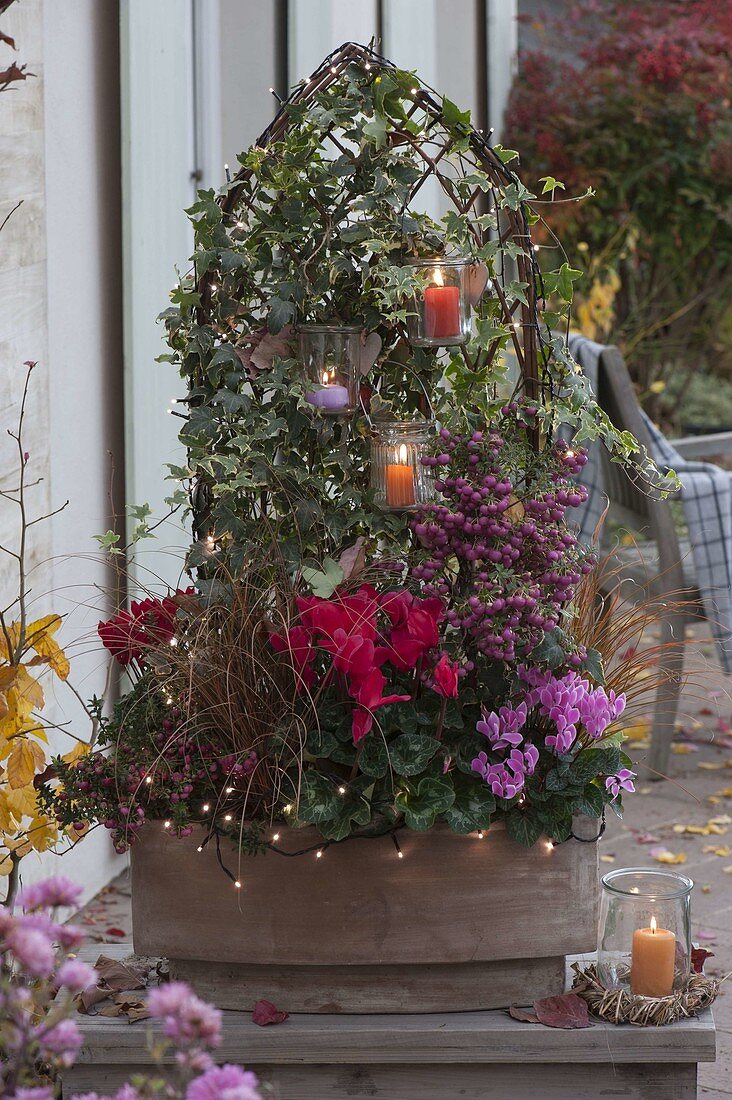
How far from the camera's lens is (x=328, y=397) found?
1658 mm

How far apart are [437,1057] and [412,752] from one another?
339mm

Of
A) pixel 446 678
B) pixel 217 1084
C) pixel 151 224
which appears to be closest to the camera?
pixel 217 1084

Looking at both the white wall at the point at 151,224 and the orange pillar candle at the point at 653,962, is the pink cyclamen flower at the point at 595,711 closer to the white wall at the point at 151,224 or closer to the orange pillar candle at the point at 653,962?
the orange pillar candle at the point at 653,962

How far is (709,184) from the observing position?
657 centimetres

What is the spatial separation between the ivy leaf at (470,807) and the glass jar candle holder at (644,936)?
198 mm

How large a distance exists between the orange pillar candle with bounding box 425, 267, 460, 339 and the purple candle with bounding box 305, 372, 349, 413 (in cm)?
13

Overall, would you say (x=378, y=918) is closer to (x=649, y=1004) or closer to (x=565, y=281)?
(x=649, y=1004)

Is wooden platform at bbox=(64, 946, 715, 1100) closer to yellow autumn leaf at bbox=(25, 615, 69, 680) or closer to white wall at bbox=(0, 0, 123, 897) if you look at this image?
yellow autumn leaf at bbox=(25, 615, 69, 680)

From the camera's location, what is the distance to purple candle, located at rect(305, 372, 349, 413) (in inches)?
65.2

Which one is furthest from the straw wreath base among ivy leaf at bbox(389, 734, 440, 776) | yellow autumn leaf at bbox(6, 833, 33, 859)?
yellow autumn leaf at bbox(6, 833, 33, 859)

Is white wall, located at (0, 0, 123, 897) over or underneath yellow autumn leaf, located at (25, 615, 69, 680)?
over

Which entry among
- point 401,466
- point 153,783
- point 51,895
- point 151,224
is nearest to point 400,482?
point 401,466

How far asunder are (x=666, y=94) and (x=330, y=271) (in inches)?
209

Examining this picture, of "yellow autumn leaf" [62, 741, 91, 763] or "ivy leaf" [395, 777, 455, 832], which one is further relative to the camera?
"yellow autumn leaf" [62, 741, 91, 763]
